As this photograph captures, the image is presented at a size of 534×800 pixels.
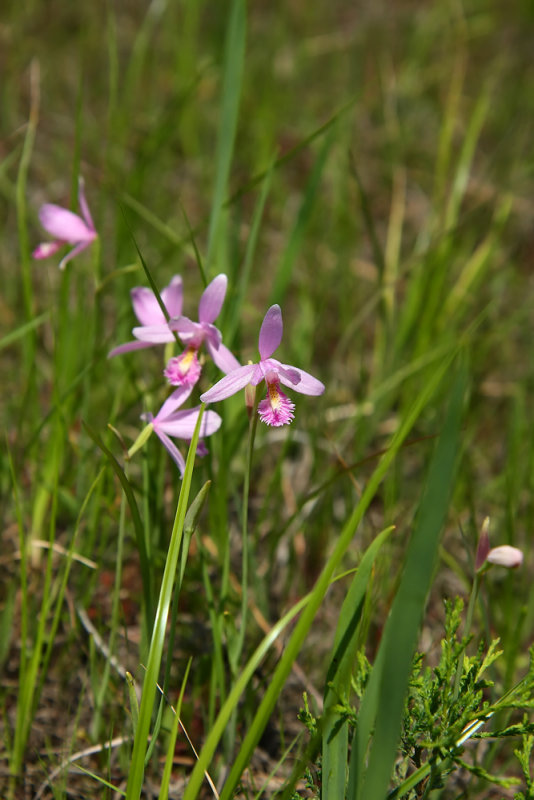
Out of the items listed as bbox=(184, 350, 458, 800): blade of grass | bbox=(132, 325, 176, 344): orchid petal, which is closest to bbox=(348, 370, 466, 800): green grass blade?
bbox=(184, 350, 458, 800): blade of grass

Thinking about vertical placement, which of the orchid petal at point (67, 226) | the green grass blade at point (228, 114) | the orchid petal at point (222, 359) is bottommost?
the orchid petal at point (222, 359)

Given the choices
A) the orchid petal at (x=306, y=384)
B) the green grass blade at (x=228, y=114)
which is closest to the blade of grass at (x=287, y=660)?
the orchid petal at (x=306, y=384)

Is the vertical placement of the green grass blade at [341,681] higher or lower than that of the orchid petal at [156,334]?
lower

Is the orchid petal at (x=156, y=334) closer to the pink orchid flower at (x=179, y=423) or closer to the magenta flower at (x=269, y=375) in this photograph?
the pink orchid flower at (x=179, y=423)

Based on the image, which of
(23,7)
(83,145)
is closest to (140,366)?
(83,145)

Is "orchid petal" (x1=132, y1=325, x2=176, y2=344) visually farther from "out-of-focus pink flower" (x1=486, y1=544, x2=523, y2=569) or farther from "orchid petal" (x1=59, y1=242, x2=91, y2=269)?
"out-of-focus pink flower" (x1=486, y1=544, x2=523, y2=569)

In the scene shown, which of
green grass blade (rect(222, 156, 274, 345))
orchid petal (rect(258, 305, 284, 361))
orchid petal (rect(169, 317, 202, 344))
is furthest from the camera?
green grass blade (rect(222, 156, 274, 345))

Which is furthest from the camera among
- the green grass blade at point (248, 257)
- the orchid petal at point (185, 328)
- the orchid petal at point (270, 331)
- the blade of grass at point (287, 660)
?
the green grass blade at point (248, 257)
